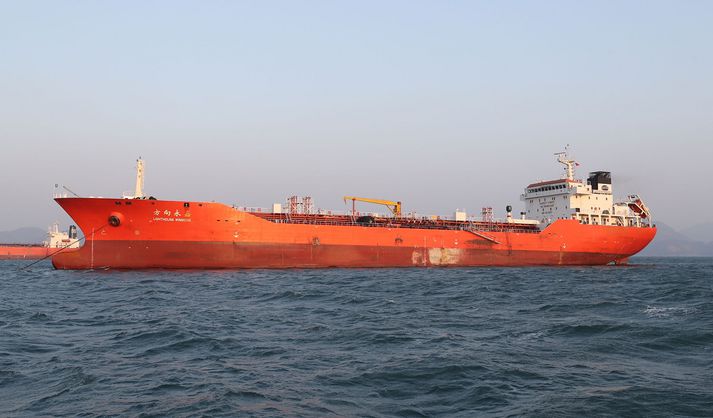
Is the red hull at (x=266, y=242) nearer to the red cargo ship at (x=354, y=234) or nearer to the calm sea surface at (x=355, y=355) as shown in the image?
the red cargo ship at (x=354, y=234)

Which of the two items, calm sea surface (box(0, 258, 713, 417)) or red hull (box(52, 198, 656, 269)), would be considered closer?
calm sea surface (box(0, 258, 713, 417))

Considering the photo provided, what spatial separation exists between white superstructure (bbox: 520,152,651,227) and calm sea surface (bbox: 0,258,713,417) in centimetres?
2724

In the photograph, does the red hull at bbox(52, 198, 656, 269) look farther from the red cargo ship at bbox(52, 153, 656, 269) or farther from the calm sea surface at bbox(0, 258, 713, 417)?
the calm sea surface at bbox(0, 258, 713, 417)

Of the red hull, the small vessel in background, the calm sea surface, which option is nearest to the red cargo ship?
the red hull

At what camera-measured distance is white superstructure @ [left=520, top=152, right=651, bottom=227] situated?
45.6m

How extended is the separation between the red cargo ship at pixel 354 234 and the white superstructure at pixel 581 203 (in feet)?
0.31

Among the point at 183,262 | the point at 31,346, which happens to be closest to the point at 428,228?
the point at 183,262

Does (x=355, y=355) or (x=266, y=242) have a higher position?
(x=266, y=242)

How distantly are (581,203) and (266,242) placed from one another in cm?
2869

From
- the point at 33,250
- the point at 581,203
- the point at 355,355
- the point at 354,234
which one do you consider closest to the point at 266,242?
the point at 354,234

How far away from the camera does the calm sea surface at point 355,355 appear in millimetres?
7422

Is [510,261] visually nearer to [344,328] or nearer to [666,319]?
[666,319]

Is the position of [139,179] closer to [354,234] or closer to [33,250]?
[354,234]

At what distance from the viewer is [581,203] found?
150 feet
